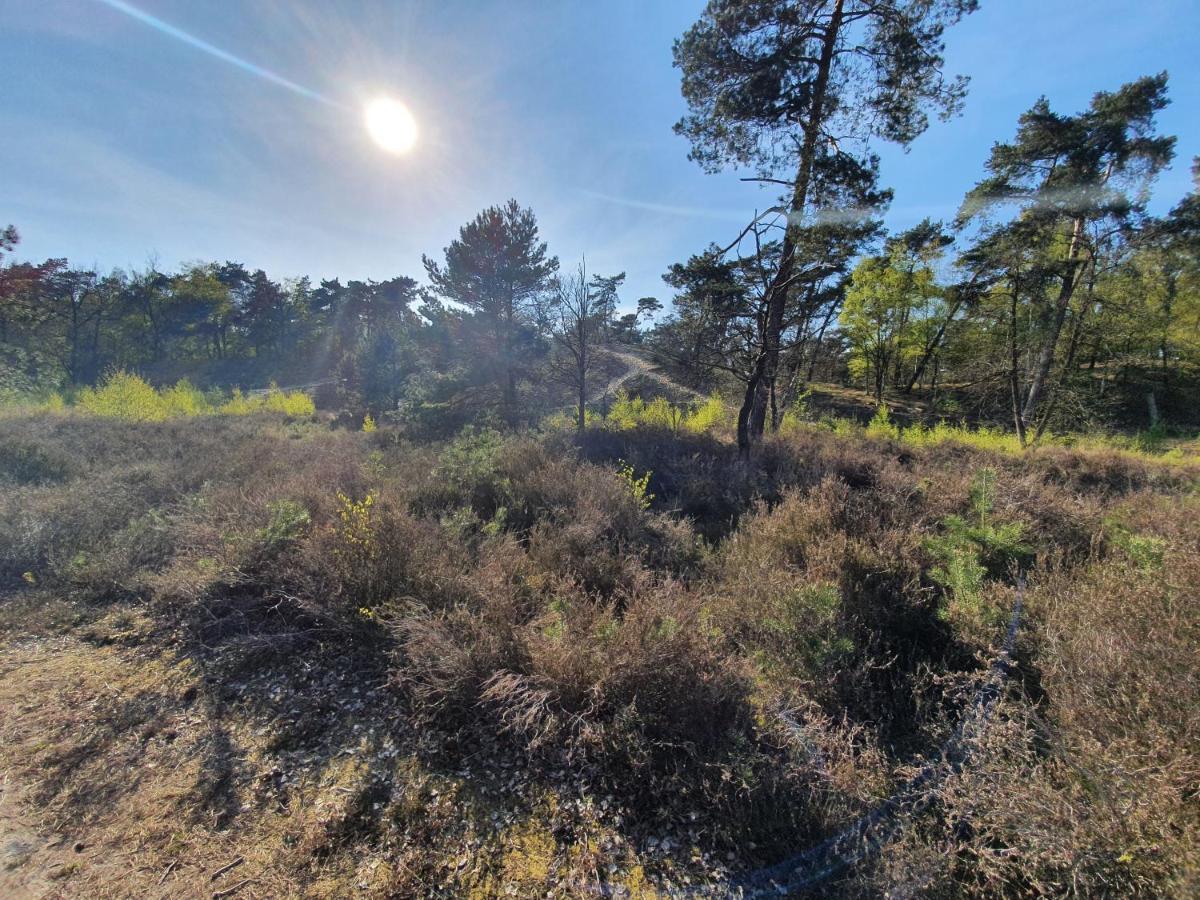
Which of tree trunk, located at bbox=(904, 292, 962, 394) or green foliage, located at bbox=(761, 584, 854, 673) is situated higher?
tree trunk, located at bbox=(904, 292, 962, 394)

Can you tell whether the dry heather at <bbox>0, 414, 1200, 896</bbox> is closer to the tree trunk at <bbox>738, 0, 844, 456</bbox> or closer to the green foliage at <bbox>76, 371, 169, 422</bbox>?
the tree trunk at <bbox>738, 0, 844, 456</bbox>

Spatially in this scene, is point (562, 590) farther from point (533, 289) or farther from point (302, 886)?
point (533, 289)

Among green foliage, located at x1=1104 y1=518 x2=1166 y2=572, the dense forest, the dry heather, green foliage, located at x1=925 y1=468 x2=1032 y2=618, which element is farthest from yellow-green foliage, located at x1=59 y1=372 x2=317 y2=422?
green foliage, located at x1=1104 y1=518 x2=1166 y2=572

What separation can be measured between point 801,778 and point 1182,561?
3021 mm

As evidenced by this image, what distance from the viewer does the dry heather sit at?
1.77 m

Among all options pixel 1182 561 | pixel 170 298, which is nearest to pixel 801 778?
pixel 1182 561

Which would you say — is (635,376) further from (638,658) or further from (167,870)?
(167,870)

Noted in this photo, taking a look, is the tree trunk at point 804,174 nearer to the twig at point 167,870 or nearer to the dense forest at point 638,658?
the dense forest at point 638,658

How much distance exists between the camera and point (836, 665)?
106 inches

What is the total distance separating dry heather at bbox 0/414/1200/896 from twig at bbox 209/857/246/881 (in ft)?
0.07

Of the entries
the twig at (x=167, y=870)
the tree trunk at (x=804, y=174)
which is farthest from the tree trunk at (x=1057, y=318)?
the twig at (x=167, y=870)

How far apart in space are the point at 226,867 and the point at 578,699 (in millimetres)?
1673

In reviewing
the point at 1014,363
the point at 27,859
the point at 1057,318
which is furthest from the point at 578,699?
the point at 1057,318

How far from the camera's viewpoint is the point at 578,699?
2.44 meters
